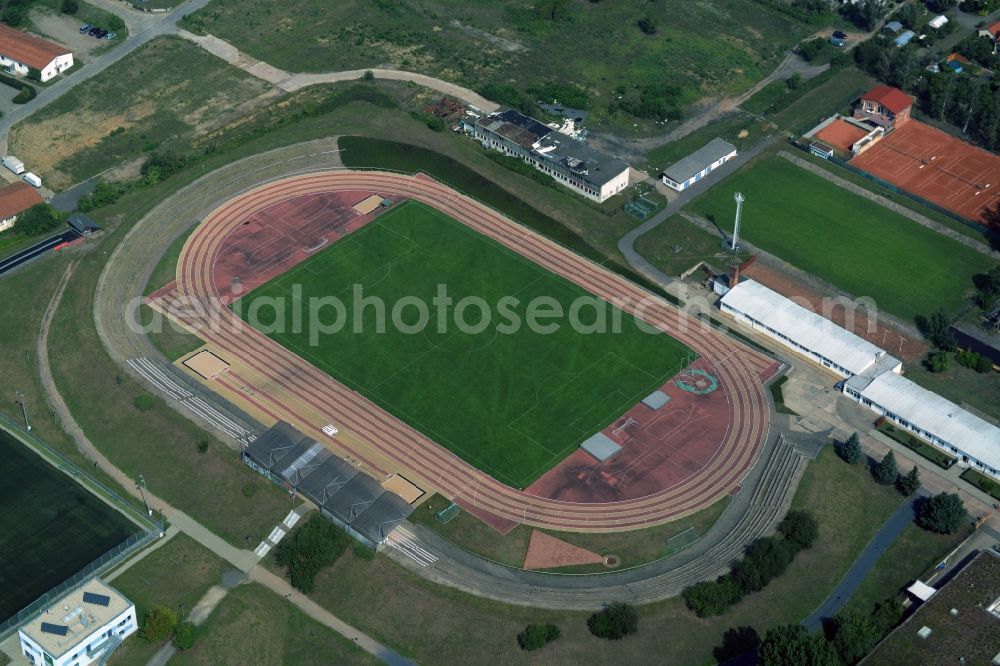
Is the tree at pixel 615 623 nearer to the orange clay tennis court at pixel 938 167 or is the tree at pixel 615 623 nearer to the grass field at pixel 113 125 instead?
the orange clay tennis court at pixel 938 167

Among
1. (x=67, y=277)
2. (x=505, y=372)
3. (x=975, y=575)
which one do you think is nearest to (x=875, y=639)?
(x=975, y=575)

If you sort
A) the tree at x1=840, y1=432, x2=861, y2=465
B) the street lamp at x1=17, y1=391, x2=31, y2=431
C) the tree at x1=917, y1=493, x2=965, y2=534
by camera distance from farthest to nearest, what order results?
the street lamp at x1=17, y1=391, x2=31, y2=431 < the tree at x1=840, y1=432, x2=861, y2=465 < the tree at x1=917, y1=493, x2=965, y2=534

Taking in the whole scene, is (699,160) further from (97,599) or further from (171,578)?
(97,599)

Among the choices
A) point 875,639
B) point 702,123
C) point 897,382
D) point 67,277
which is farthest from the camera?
point 702,123

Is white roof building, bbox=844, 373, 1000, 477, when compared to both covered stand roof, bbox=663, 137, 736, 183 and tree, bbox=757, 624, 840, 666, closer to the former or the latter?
tree, bbox=757, 624, 840, 666

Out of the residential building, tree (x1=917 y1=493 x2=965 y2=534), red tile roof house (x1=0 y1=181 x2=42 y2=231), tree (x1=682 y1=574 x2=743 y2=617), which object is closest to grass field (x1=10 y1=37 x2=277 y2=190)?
red tile roof house (x1=0 y1=181 x2=42 y2=231)

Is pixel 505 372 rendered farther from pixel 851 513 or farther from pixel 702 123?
pixel 702 123
